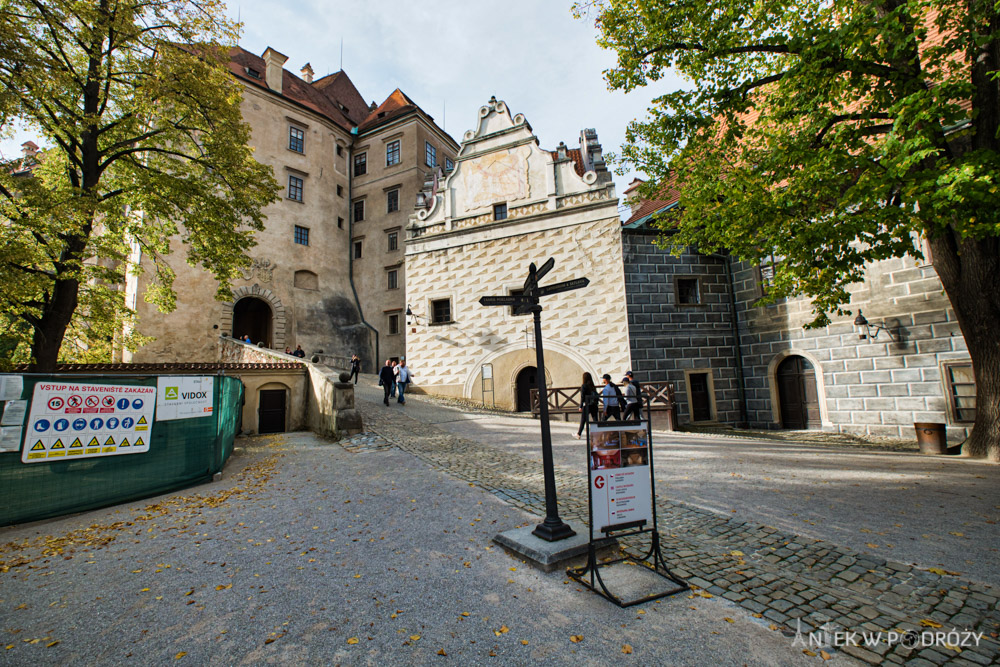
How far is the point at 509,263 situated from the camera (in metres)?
19.8

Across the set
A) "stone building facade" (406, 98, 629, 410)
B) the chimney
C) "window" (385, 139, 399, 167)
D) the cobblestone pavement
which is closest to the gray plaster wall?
"stone building facade" (406, 98, 629, 410)

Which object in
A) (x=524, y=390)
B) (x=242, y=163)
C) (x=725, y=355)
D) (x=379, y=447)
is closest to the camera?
(x=379, y=447)

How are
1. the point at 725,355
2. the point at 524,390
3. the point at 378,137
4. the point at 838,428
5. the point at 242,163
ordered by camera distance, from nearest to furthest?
the point at 242,163
the point at 838,428
the point at 725,355
the point at 524,390
the point at 378,137

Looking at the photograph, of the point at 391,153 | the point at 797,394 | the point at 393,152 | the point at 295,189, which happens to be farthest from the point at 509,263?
the point at 295,189

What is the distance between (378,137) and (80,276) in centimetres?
2384

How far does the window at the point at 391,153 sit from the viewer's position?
99.6ft

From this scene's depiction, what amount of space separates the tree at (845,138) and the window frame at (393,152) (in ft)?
73.7

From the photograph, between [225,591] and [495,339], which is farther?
[495,339]

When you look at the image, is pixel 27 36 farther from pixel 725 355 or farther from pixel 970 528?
pixel 725 355

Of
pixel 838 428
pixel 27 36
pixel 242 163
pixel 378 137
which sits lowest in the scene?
pixel 838 428

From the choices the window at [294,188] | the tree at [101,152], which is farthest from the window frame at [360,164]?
the tree at [101,152]

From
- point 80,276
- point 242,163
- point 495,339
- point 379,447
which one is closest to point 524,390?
point 495,339

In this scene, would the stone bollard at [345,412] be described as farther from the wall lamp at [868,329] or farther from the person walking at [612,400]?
the wall lamp at [868,329]

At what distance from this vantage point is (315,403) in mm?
14570
